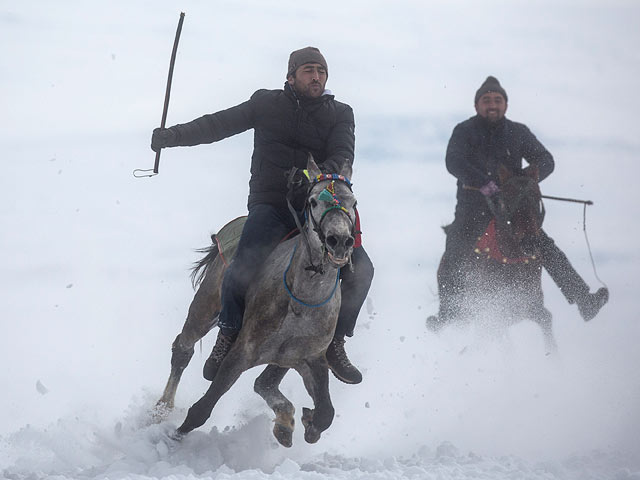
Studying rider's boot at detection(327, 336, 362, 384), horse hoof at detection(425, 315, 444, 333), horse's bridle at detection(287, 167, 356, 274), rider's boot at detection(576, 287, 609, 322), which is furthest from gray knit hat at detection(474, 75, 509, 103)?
horse's bridle at detection(287, 167, 356, 274)

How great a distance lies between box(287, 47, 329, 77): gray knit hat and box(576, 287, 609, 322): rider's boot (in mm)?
4870

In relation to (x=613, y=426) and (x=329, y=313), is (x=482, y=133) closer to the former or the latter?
(x=613, y=426)

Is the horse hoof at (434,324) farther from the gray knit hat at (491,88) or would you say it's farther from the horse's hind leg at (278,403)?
the horse's hind leg at (278,403)

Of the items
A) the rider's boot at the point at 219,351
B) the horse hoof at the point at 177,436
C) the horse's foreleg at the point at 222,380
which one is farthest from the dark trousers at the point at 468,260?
the horse hoof at the point at 177,436

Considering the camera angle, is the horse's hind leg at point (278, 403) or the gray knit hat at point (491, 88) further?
the gray knit hat at point (491, 88)

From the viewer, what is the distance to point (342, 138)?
26.7 ft

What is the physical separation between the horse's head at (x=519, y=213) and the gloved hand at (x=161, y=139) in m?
4.45

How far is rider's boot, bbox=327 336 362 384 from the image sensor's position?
812 centimetres

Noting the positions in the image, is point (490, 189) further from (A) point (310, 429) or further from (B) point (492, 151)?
(A) point (310, 429)

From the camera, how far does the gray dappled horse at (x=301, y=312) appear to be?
22.2 ft

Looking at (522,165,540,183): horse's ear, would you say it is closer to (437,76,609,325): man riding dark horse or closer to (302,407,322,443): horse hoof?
(437,76,609,325): man riding dark horse

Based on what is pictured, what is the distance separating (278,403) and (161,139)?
7.69 feet

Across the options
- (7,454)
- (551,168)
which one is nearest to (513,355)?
(551,168)

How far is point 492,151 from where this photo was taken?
11664 mm
